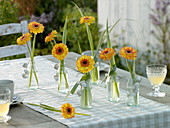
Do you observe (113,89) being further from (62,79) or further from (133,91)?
(62,79)

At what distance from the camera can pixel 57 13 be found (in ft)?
23.2

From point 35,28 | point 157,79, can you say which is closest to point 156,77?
point 157,79

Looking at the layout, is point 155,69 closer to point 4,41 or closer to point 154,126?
point 154,126

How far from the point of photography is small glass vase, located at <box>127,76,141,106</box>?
7.25 feet

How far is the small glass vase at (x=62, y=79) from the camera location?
2.46m

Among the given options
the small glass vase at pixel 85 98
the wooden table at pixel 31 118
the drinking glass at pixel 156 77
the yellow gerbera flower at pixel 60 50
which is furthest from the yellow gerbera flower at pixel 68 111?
the drinking glass at pixel 156 77

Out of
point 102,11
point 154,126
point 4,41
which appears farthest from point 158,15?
point 154,126

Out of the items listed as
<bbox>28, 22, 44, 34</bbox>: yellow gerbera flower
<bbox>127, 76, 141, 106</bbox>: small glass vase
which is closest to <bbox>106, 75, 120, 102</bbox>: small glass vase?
<bbox>127, 76, 141, 106</bbox>: small glass vase

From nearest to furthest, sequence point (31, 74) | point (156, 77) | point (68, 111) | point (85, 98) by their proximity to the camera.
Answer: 1. point (68, 111)
2. point (85, 98)
3. point (156, 77)
4. point (31, 74)

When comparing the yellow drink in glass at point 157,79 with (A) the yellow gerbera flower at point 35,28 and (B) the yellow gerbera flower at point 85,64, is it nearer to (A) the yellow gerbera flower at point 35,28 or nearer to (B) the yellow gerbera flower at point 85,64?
(B) the yellow gerbera flower at point 85,64

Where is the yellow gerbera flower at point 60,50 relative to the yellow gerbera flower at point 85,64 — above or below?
above

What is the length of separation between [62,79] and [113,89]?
310mm

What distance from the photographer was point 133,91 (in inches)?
87.8

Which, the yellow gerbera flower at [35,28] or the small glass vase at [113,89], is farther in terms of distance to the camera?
the yellow gerbera flower at [35,28]
